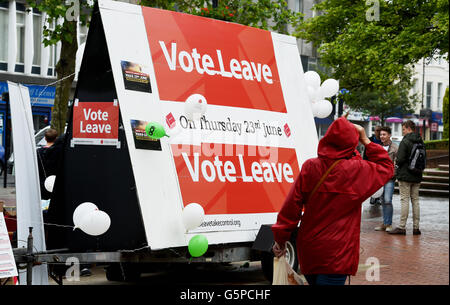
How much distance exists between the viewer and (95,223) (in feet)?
22.6

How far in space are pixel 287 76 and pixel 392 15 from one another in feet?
34.0

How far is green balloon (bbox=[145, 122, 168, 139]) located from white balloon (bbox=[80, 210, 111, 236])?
94 cm

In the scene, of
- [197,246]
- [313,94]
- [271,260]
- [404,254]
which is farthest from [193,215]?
[404,254]

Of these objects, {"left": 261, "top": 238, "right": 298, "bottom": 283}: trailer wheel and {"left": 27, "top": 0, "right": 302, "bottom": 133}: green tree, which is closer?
{"left": 261, "top": 238, "right": 298, "bottom": 283}: trailer wheel

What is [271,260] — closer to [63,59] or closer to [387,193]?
[387,193]

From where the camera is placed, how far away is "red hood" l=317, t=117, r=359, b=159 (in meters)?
5.12

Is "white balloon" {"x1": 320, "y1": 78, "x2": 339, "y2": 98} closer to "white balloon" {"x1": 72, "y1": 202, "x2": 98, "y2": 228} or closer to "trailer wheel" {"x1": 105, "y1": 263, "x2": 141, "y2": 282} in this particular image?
"trailer wheel" {"x1": 105, "y1": 263, "x2": 141, "y2": 282}

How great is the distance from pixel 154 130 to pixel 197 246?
4.14 feet

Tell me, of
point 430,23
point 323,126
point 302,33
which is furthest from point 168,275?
point 323,126

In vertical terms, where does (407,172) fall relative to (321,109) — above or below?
below

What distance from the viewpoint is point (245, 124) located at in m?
8.48

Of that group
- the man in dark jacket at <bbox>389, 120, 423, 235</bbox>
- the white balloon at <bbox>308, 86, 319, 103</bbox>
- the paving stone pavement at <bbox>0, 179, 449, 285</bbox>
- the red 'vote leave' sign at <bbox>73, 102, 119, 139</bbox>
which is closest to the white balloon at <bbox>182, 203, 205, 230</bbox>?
the red 'vote leave' sign at <bbox>73, 102, 119, 139</bbox>

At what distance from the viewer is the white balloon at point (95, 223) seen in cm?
688

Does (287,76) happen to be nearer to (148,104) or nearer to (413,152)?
(148,104)
